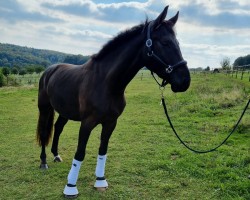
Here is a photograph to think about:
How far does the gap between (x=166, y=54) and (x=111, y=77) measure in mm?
950

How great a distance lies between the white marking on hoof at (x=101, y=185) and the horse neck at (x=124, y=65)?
1.61 meters

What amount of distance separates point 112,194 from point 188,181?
4.46ft

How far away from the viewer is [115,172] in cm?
552

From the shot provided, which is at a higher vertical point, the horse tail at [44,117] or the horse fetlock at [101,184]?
the horse tail at [44,117]

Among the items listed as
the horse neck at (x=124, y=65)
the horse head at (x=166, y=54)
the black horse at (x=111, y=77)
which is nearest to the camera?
the horse head at (x=166, y=54)

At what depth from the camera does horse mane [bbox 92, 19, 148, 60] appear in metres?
4.14

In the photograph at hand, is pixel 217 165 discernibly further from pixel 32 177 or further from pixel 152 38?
pixel 32 177

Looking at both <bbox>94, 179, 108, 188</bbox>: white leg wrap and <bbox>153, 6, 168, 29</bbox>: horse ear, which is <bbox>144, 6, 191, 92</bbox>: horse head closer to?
<bbox>153, 6, 168, 29</bbox>: horse ear

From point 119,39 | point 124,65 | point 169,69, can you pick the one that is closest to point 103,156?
point 124,65

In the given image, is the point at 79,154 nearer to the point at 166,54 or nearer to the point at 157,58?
the point at 157,58

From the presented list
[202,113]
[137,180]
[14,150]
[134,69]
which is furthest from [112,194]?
[202,113]

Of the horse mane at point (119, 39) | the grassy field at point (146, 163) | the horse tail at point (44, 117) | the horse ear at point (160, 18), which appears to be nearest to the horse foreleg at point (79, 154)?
the grassy field at point (146, 163)

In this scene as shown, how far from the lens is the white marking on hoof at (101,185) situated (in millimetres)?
4785

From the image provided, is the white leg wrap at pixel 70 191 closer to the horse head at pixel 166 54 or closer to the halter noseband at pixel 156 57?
the horse head at pixel 166 54
